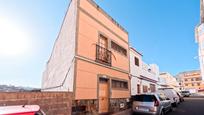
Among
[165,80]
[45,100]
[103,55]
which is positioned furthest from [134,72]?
[165,80]

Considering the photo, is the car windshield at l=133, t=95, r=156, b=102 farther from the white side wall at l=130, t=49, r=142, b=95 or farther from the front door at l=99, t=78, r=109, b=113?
the white side wall at l=130, t=49, r=142, b=95

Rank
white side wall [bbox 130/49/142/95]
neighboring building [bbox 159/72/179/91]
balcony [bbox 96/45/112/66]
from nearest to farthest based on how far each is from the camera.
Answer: balcony [bbox 96/45/112/66] → white side wall [bbox 130/49/142/95] → neighboring building [bbox 159/72/179/91]

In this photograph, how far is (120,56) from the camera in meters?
14.5

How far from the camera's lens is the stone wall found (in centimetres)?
537

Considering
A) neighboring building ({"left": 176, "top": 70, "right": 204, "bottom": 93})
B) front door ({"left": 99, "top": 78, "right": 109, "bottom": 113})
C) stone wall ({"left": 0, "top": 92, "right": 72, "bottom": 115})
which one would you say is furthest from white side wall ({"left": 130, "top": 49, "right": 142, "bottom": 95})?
neighboring building ({"left": 176, "top": 70, "right": 204, "bottom": 93})

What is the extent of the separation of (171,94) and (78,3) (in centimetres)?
1528

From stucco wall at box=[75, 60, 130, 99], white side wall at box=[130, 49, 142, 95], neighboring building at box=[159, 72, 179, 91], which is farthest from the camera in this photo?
neighboring building at box=[159, 72, 179, 91]

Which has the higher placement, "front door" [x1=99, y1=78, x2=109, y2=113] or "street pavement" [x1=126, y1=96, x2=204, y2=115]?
"front door" [x1=99, y1=78, x2=109, y2=113]

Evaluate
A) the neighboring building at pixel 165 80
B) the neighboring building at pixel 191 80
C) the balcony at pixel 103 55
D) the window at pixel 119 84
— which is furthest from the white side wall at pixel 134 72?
the neighboring building at pixel 191 80

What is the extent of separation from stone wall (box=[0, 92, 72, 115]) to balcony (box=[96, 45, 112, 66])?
3993mm

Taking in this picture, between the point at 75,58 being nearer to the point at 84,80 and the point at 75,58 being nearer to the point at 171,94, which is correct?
the point at 84,80

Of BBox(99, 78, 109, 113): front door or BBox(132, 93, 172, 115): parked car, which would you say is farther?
BBox(99, 78, 109, 113): front door

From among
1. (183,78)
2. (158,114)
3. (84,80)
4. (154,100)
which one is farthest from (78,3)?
(183,78)

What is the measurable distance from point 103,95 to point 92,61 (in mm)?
2713
